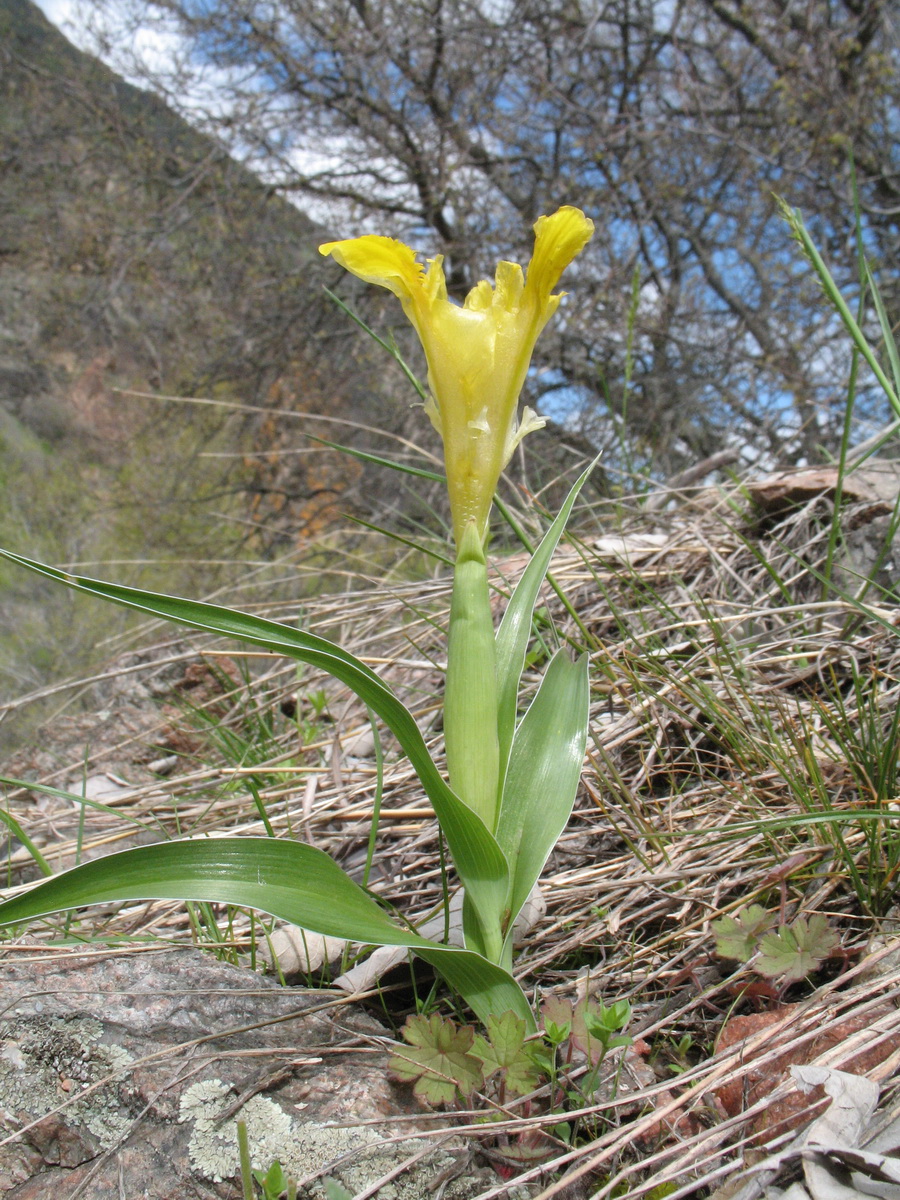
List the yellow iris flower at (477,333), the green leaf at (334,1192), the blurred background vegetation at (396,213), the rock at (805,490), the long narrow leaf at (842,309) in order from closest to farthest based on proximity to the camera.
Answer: the green leaf at (334,1192), the yellow iris flower at (477,333), the long narrow leaf at (842,309), the rock at (805,490), the blurred background vegetation at (396,213)

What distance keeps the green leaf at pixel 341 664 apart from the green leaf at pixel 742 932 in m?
0.24

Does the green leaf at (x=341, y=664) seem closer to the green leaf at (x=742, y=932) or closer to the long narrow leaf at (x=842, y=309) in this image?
the green leaf at (x=742, y=932)

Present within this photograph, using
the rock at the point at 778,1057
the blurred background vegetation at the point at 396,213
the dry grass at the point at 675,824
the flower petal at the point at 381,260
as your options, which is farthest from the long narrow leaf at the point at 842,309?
the blurred background vegetation at the point at 396,213

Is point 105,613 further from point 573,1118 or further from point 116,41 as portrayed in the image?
point 573,1118

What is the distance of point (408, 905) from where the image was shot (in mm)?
1020

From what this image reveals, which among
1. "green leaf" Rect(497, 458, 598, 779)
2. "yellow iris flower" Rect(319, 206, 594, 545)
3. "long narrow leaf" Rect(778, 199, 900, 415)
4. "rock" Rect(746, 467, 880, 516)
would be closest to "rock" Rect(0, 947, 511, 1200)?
"green leaf" Rect(497, 458, 598, 779)

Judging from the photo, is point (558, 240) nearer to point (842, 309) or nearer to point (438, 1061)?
point (842, 309)

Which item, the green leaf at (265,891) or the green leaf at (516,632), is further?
the green leaf at (516,632)

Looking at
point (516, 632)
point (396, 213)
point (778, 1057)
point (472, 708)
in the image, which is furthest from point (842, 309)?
point (396, 213)

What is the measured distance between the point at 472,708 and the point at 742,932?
34 cm

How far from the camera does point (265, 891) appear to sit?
67cm

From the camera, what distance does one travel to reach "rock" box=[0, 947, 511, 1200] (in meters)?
0.62

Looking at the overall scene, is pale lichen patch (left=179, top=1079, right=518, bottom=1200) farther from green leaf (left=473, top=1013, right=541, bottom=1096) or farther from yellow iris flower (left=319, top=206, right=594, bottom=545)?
yellow iris flower (left=319, top=206, right=594, bottom=545)

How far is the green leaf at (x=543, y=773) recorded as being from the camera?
0.78m
